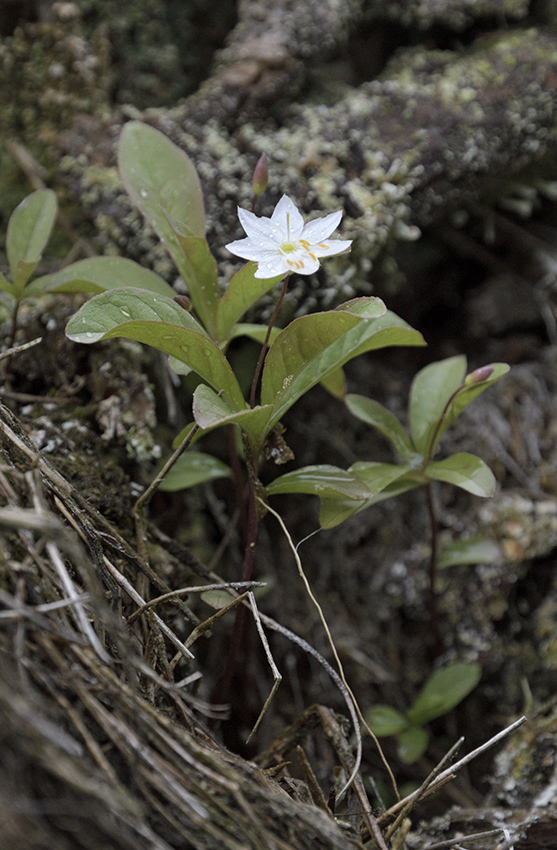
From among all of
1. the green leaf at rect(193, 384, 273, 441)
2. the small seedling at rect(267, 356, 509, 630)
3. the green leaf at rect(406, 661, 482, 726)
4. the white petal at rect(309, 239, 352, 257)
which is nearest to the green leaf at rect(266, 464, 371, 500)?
the small seedling at rect(267, 356, 509, 630)

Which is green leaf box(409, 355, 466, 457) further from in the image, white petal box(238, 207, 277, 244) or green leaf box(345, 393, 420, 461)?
white petal box(238, 207, 277, 244)

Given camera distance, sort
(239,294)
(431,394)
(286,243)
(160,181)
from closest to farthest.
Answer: (286,243) → (239,294) → (160,181) → (431,394)

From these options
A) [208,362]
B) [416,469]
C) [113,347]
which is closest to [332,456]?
[416,469]

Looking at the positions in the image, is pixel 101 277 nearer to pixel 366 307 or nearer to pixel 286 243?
pixel 286 243

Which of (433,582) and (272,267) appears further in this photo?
(433,582)

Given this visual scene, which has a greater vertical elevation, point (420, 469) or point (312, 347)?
point (312, 347)

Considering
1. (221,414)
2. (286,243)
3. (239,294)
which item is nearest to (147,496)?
(221,414)

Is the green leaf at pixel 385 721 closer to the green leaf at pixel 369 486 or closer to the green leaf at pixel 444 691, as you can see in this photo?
the green leaf at pixel 444 691
